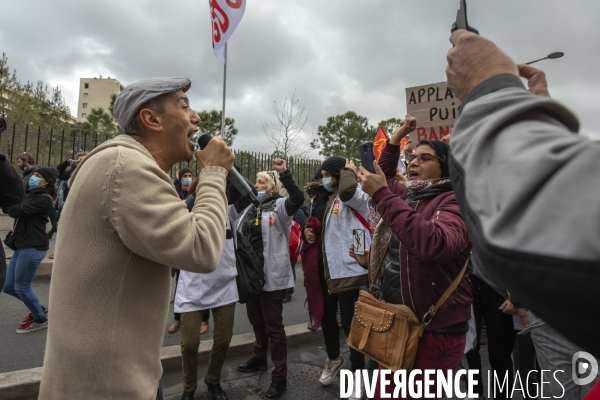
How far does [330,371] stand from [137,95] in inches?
129

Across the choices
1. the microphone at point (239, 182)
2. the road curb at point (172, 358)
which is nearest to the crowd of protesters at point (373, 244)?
the microphone at point (239, 182)

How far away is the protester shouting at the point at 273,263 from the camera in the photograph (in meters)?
3.71

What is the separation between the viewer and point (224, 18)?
17.5 feet

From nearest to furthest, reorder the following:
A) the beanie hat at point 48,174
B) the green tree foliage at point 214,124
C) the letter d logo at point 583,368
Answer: the letter d logo at point 583,368
the beanie hat at point 48,174
the green tree foliage at point 214,124

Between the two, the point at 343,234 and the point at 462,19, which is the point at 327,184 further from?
the point at 462,19

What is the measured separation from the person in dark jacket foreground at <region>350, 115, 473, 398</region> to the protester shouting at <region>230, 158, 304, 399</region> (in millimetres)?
1472

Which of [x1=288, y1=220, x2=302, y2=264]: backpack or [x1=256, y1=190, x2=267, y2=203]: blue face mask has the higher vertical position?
[x1=256, y1=190, x2=267, y2=203]: blue face mask

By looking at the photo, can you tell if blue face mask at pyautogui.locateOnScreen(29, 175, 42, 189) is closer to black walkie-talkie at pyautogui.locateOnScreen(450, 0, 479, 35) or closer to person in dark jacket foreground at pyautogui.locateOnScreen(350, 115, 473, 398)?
person in dark jacket foreground at pyautogui.locateOnScreen(350, 115, 473, 398)

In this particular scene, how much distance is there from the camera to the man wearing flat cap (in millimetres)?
1285

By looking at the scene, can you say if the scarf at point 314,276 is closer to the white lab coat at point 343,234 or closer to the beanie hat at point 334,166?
the white lab coat at point 343,234

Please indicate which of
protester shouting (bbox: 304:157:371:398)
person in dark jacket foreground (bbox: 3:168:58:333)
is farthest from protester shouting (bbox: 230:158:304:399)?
person in dark jacket foreground (bbox: 3:168:58:333)

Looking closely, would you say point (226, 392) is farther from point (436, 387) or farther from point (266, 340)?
point (436, 387)

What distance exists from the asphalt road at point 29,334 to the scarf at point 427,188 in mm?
3328

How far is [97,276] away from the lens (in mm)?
1305
